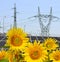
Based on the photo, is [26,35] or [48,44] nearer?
[26,35]

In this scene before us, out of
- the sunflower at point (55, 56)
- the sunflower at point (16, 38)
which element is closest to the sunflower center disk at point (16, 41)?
the sunflower at point (16, 38)

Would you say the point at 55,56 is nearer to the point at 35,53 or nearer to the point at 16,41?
the point at 35,53

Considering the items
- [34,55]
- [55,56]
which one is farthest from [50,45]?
[34,55]

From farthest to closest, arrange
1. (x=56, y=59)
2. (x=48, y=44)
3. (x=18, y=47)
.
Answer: (x=48, y=44), (x=56, y=59), (x=18, y=47)

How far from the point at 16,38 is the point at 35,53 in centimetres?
14

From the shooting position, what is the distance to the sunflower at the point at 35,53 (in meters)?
1.78

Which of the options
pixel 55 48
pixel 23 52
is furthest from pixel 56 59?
pixel 23 52

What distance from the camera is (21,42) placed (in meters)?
1.80

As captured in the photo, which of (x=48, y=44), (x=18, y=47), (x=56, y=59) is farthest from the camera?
(x=48, y=44)

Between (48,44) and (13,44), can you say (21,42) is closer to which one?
(13,44)

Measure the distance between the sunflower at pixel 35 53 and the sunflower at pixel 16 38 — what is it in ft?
0.15

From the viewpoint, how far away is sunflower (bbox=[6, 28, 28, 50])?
69.3 inches

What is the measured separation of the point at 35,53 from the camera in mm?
1791

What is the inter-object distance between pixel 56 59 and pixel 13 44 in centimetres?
36
